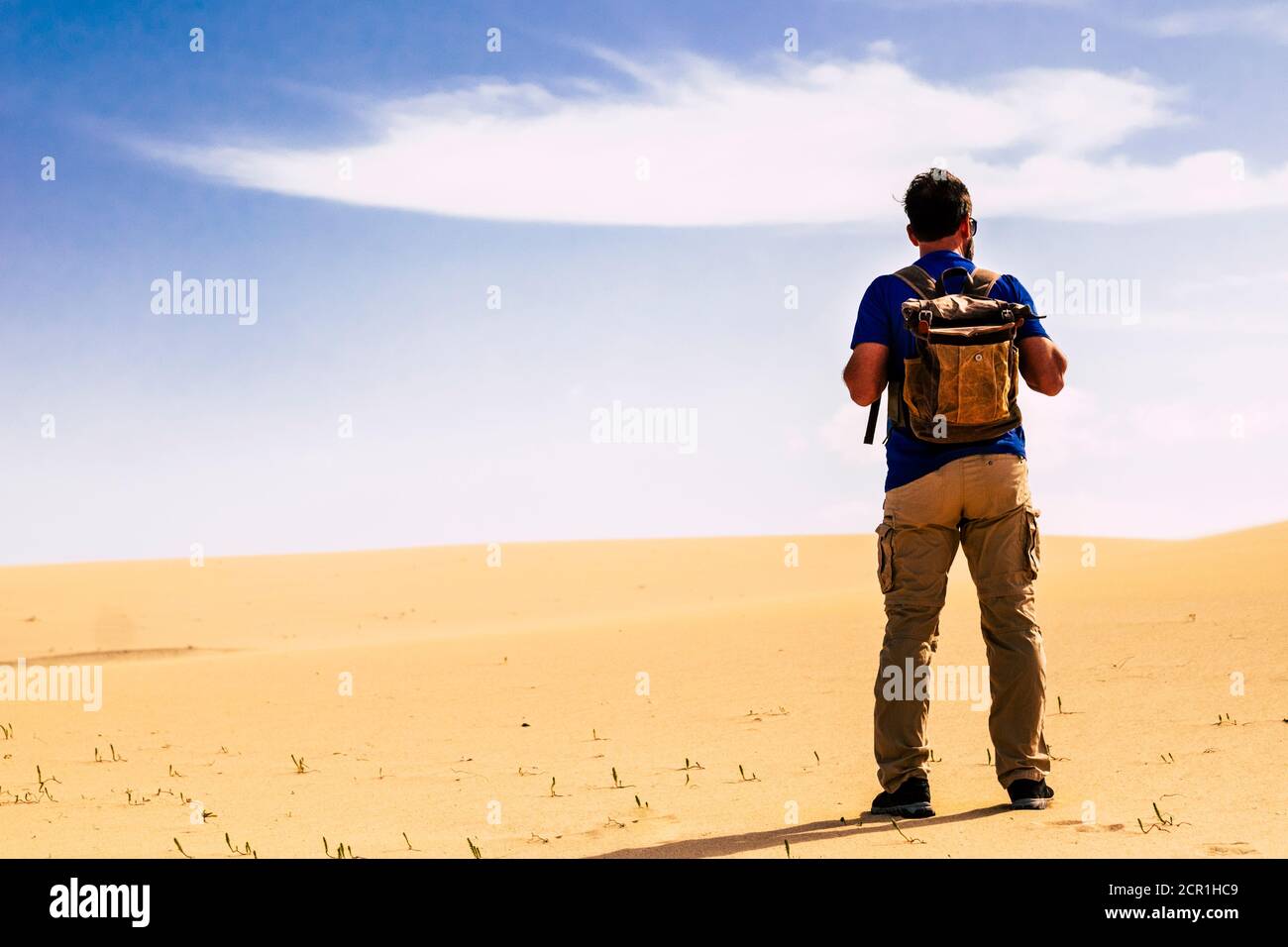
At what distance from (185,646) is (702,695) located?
11.8m

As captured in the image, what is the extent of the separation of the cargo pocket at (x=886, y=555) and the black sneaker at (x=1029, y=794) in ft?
3.02

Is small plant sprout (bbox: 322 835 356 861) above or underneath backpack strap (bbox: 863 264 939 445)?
underneath

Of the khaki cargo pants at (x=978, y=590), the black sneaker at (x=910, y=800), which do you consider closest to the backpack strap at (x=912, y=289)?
the khaki cargo pants at (x=978, y=590)

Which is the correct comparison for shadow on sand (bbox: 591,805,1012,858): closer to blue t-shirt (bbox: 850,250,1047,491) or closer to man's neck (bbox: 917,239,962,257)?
blue t-shirt (bbox: 850,250,1047,491)

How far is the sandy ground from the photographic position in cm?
481

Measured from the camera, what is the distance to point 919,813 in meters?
4.76

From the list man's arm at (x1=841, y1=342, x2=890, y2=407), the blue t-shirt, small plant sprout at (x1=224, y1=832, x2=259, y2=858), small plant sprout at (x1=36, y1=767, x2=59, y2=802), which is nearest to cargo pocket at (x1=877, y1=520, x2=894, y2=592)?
the blue t-shirt

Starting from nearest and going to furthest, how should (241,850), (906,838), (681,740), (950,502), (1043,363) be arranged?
(906,838), (950,502), (1043,363), (241,850), (681,740)

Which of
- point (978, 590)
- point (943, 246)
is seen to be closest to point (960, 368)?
point (943, 246)

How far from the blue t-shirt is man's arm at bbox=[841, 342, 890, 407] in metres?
0.05

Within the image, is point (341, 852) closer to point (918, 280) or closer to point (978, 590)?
point (978, 590)

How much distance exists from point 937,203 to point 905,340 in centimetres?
61

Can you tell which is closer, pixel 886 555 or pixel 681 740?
pixel 886 555

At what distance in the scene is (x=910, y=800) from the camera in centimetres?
480
